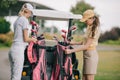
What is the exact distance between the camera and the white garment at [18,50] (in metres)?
6.64

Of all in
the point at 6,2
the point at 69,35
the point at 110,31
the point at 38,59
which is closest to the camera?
the point at 38,59

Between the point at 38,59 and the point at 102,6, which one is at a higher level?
the point at 102,6

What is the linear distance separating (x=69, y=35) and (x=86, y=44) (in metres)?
1.55

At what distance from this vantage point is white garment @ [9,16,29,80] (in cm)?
664

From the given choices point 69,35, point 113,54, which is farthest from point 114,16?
point 69,35

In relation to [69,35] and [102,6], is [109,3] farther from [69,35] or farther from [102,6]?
[69,35]

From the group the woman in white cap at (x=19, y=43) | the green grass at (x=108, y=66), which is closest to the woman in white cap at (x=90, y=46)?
the woman in white cap at (x=19, y=43)

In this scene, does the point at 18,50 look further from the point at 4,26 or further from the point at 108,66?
the point at 4,26

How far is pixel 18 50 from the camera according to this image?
6625 mm

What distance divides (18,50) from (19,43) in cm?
10

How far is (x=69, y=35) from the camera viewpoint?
307 inches

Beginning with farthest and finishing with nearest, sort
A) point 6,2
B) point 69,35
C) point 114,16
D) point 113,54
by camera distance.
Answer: point 114,16, point 113,54, point 6,2, point 69,35

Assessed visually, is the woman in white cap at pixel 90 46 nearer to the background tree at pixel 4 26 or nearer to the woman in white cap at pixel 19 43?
the woman in white cap at pixel 19 43

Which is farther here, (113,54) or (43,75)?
(113,54)
